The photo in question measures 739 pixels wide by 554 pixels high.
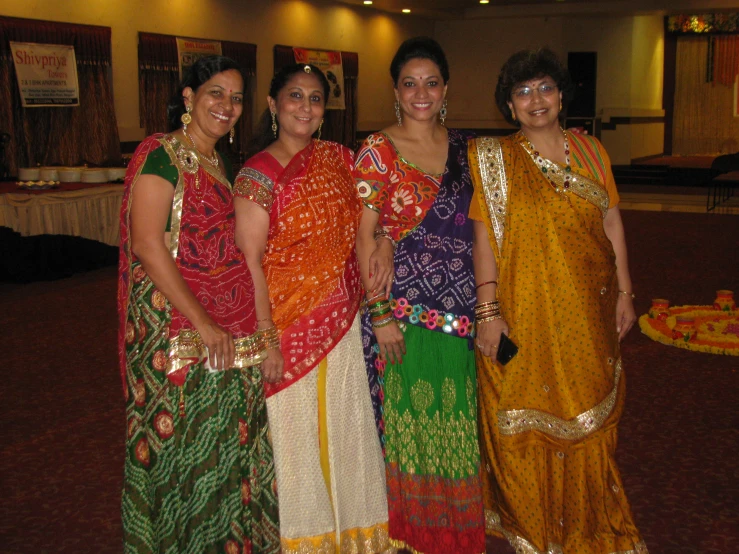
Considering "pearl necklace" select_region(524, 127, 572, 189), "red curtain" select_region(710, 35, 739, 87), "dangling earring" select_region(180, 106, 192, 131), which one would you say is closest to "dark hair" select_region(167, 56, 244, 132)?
"dangling earring" select_region(180, 106, 192, 131)

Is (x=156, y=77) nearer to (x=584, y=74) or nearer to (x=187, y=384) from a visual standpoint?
(x=187, y=384)

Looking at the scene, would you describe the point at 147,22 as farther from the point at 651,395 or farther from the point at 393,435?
the point at 393,435

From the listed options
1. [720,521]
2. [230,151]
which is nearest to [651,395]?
[720,521]

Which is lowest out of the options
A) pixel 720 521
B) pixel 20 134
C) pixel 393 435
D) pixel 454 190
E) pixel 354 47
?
pixel 720 521

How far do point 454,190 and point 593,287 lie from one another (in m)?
0.47

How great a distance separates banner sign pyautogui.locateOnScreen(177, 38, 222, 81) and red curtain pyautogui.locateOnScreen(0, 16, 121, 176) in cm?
119

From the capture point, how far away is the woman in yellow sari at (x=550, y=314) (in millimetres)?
2139

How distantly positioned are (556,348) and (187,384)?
3.28 ft

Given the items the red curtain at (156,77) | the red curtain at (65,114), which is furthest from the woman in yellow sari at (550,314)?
the red curtain at (156,77)

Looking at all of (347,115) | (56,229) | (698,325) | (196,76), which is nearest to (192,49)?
(347,115)

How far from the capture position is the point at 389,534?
2.35 meters

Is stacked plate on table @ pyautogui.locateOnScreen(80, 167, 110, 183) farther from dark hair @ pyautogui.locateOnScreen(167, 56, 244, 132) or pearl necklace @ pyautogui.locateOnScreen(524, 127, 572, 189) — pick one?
pearl necklace @ pyautogui.locateOnScreen(524, 127, 572, 189)

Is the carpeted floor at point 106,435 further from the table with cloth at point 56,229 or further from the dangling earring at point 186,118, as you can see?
the dangling earring at point 186,118

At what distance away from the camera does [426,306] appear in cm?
223
